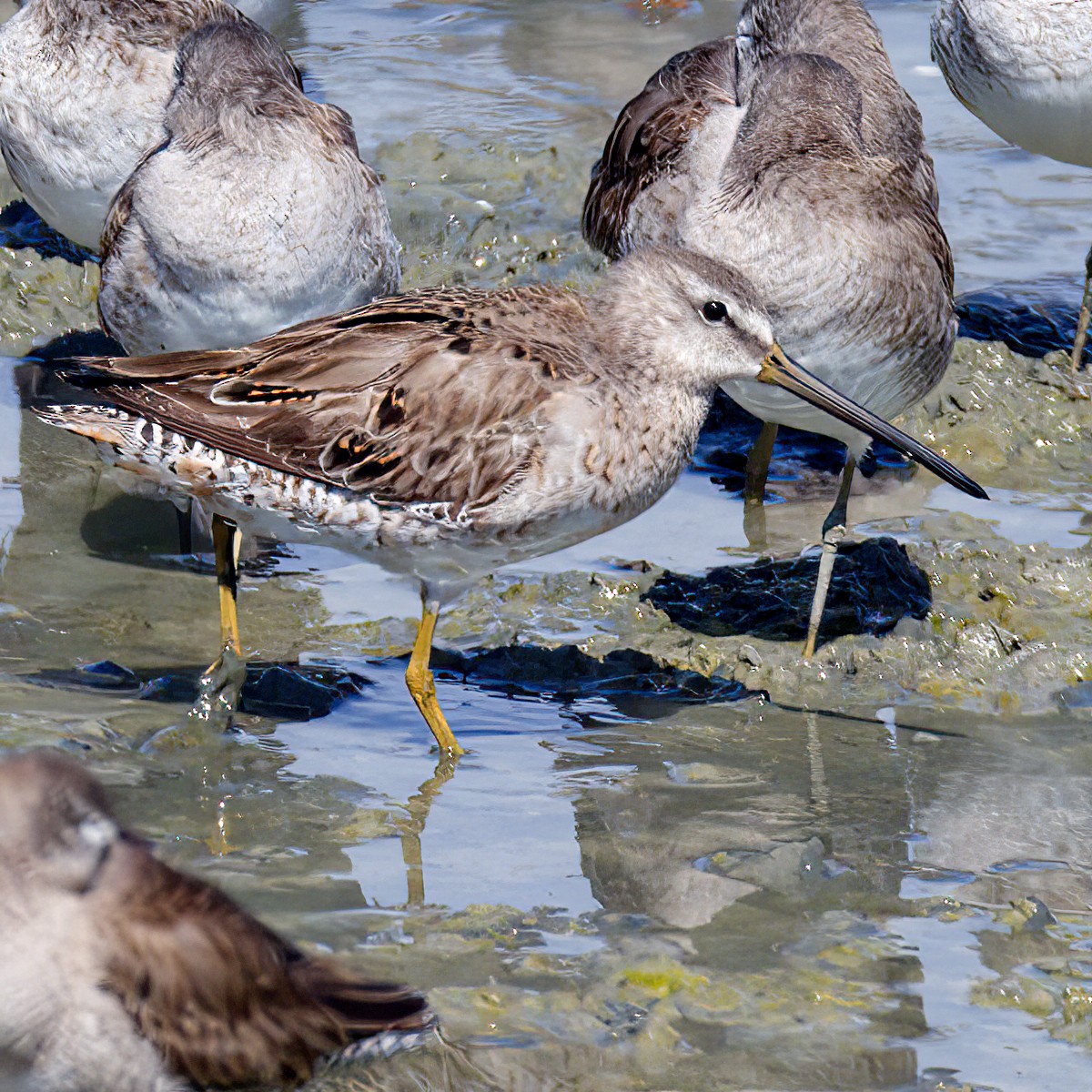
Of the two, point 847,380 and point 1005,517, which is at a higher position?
point 847,380

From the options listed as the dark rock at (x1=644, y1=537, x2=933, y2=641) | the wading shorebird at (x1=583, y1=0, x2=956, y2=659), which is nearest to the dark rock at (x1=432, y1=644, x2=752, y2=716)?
the dark rock at (x1=644, y1=537, x2=933, y2=641)

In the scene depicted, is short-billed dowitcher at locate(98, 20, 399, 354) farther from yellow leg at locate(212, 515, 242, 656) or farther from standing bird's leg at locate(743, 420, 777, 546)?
standing bird's leg at locate(743, 420, 777, 546)

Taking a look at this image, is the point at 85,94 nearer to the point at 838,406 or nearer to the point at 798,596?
the point at 798,596

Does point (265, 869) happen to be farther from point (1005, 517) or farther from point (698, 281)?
point (1005, 517)

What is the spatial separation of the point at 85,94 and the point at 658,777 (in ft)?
13.6

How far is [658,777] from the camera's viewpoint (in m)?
4.54

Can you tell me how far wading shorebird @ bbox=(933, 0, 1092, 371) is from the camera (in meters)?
7.52

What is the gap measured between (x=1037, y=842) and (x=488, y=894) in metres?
1.32

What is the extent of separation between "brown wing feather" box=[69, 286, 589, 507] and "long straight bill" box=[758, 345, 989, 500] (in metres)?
0.53

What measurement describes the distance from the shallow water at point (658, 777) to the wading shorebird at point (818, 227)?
21.0 inches

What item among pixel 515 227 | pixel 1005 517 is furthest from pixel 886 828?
pixel 515 227

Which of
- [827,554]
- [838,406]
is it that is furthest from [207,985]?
[827,554]

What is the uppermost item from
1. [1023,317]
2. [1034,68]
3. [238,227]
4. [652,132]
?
[1034,68]

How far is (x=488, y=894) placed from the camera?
3885mm
